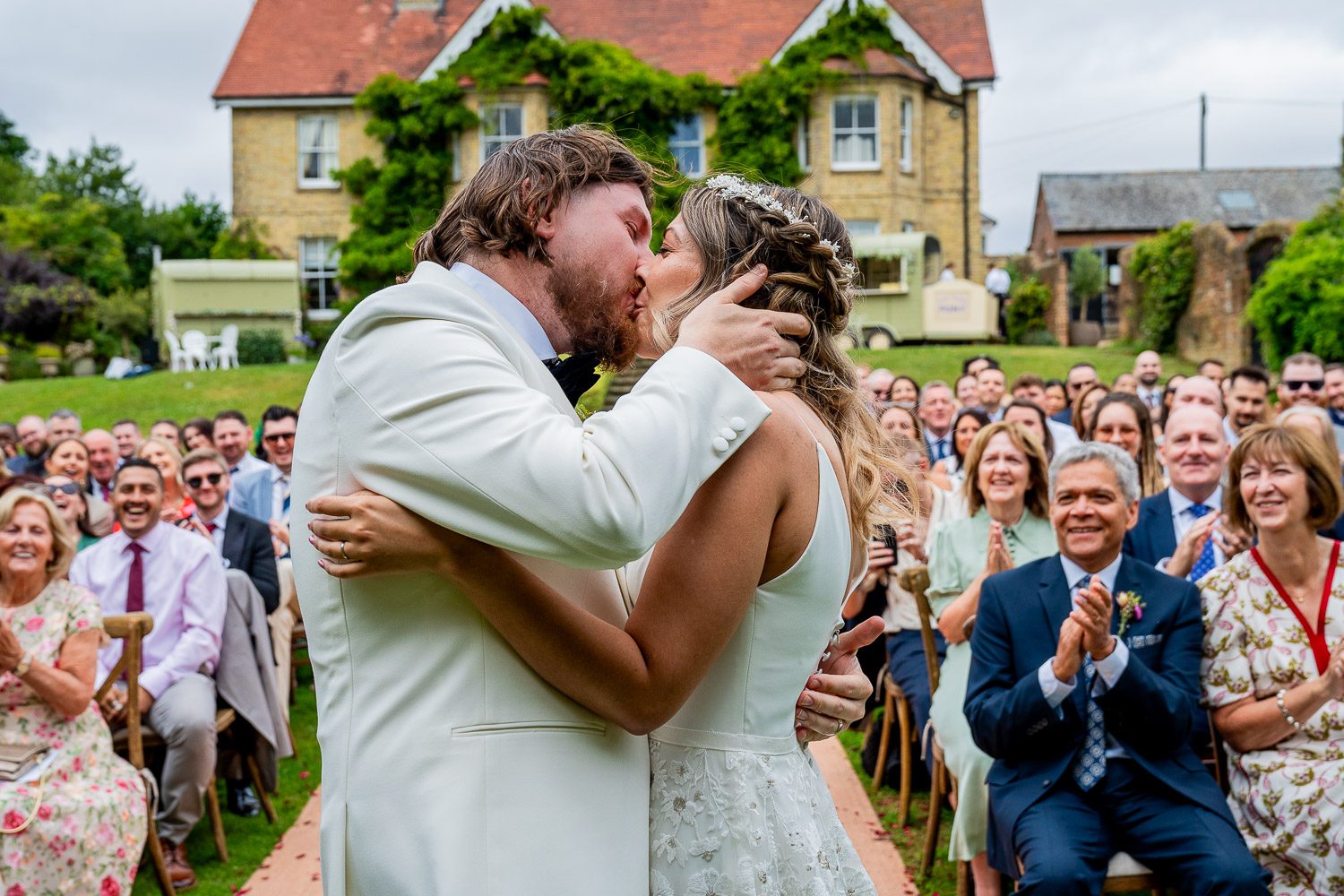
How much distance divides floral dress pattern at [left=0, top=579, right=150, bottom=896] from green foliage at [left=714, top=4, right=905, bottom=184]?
24590mm

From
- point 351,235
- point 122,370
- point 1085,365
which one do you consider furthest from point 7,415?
point 1085,365

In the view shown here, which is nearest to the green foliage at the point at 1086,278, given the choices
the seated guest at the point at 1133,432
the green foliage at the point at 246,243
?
the green foliage at the point at 246,243

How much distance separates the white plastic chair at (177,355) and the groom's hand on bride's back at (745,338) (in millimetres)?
25487

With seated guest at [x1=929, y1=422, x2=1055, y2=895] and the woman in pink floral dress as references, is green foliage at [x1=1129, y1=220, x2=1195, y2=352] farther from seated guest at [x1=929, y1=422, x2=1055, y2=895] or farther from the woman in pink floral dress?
the woman in pink floral dress

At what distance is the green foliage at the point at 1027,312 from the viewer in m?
30.5

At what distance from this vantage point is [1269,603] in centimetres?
448

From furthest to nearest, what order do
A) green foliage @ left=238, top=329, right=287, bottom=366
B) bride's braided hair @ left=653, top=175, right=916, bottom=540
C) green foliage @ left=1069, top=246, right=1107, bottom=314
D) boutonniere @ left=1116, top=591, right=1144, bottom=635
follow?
green foliage @ left=1069, top=246, right=1107, bottom=314, green foliage @ left=238, top=329, right=287, bottom=366, boutonniere @ left=1116, top=591, right=1144, bottom=635, bride's braided hair @ left=653, top=175, right=916, bottom=540

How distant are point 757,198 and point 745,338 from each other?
0.47 m

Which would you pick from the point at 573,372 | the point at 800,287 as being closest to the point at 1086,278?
the point at 800,287

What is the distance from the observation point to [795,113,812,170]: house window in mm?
29156

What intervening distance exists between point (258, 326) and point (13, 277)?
9.50 meters

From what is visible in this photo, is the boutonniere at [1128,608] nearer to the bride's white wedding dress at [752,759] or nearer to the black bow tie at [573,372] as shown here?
the bride's white wedding dress at [752,759]

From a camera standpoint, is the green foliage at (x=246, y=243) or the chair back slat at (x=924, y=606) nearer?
the chair back slat at (x=924, y=606)

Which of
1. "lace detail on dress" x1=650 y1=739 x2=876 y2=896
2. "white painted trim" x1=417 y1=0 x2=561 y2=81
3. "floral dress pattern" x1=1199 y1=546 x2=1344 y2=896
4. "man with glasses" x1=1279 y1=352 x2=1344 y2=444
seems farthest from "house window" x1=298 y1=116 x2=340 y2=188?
"lace detail on dress" x1=650 y1=739 x2=876 y2=896
